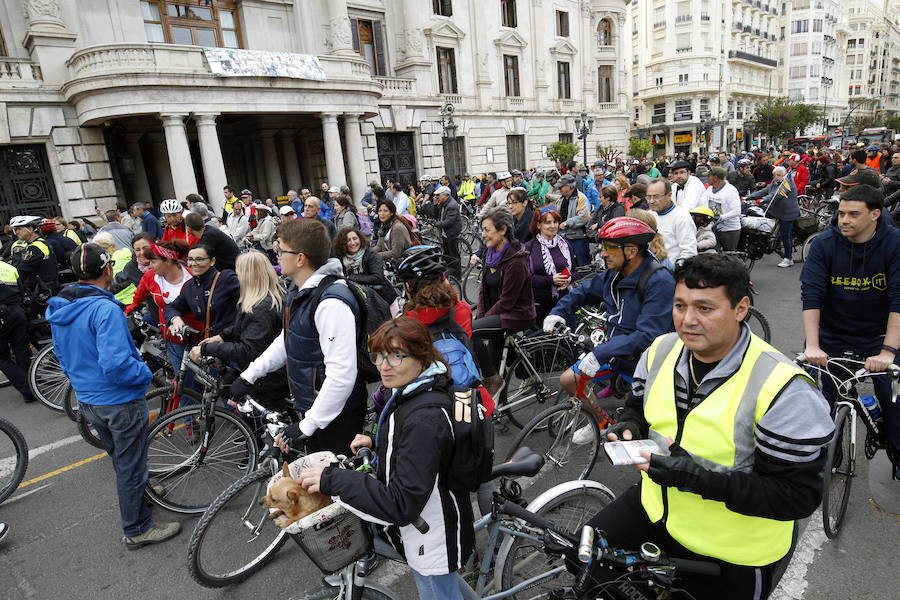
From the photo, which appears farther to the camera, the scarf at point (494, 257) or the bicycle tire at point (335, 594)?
the scarf at point (494, 257)

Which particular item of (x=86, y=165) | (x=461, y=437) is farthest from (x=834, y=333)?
(x=86, y=165)

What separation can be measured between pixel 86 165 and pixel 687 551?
20.6m

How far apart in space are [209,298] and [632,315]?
358 cm

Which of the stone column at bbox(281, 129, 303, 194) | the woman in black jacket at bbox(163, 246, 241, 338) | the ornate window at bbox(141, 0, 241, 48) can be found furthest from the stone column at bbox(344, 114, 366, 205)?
the woman in black jacket at bbox(163, 246, 241, 338)

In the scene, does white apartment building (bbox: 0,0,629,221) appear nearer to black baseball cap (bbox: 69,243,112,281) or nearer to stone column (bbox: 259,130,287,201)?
stone column (bbox: 259,130,287,201)

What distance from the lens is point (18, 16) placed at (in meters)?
16.1

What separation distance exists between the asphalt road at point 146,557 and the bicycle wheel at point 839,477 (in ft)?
0.45

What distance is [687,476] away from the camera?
161 cm

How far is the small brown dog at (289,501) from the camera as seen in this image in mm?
1920

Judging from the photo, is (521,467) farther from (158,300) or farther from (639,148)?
(639,148)

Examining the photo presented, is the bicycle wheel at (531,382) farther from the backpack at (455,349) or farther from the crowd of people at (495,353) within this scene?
the backpack at (455,349)

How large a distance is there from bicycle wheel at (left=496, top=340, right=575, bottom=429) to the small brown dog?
8.91 feet

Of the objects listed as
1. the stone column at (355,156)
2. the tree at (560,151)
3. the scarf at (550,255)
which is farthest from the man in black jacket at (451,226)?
the tree at (560,151)

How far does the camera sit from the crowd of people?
1649 mm
